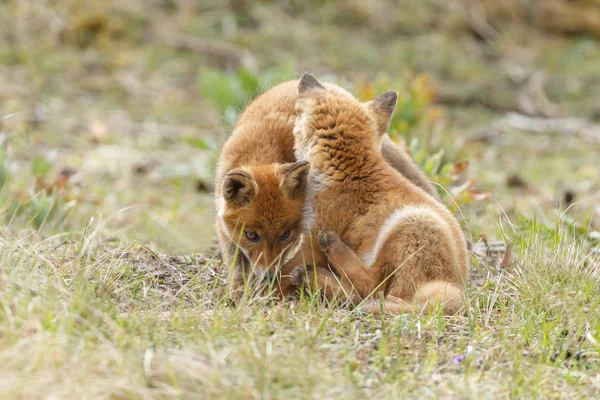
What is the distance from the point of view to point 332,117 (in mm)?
4992

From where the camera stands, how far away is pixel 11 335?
352 centimetres

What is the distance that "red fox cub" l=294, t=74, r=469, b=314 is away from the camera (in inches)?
182

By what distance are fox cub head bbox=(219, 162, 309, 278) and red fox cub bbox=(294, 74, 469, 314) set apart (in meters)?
0.16

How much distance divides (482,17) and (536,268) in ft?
38.5

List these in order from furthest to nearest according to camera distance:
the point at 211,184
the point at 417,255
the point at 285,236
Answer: the point at 211,184 < the point at 285,236 < the point at 417,255

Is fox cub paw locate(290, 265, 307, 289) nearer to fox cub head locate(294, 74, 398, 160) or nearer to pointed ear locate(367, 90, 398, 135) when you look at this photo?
fox cub head locate(294, 74, 398, 160)

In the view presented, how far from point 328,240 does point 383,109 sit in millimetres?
1042

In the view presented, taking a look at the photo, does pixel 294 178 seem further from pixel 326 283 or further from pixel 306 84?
pixel 306 84

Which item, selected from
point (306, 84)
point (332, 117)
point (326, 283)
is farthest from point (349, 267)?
point (306, 84)

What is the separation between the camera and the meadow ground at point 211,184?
3.57m

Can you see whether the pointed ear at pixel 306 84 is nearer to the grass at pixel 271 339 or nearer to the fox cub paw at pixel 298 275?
the fox cub paw at pixel 298 275

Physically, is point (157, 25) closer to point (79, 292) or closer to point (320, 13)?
point (320, 13)

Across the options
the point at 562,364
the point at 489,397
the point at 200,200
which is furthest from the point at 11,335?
the point at 200,200

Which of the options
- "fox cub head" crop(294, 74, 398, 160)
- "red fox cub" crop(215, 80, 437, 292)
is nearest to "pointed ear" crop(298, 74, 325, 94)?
"fox cub head" crop(294, 74, 398, 160)
